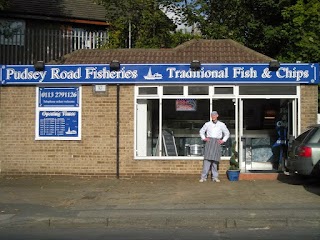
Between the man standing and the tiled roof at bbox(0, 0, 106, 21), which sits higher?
the tiled roof at bbox(0, 0, 106, 21)

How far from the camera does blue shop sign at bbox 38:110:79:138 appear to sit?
44.6 ft

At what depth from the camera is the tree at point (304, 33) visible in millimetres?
15531

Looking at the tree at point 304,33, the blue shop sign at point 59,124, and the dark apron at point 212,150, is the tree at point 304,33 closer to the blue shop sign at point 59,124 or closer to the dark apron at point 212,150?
the dark apron at point 212,150

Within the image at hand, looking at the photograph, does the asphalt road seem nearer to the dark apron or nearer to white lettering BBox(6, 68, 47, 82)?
the dark apron

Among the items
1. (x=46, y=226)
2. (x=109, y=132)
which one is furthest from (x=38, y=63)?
(x=46, y=226)

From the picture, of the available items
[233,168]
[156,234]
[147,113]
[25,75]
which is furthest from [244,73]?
[156,234]

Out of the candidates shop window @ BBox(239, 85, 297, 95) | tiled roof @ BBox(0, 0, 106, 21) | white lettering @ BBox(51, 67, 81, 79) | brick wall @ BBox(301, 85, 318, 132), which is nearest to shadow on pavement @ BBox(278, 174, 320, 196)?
brick wall @ BBox(301, 85, 318, 132)

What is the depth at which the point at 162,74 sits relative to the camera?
13242 mm

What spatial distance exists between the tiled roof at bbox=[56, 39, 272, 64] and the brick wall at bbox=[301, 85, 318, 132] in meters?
1.53

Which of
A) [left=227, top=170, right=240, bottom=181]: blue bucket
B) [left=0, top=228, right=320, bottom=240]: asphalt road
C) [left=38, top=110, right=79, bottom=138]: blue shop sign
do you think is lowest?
[left=0, top=228, right=320, bottom=240]: asphalt road

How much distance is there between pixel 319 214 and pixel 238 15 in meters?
15.0

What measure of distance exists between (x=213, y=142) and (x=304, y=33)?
6.07m

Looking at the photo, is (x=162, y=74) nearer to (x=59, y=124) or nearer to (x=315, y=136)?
(x=59, y=124)

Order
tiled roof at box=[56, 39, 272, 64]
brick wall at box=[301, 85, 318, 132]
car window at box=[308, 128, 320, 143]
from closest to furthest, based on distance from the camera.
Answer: car window at box=[308, 128, 320, 143]
brick wall at box=[301, 85, 318, 132]
tiled roof at box=[56, 39, 272, 64]
